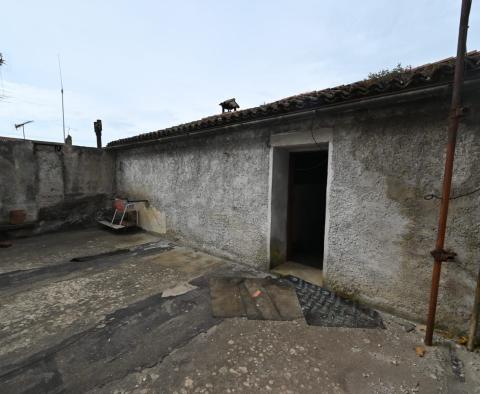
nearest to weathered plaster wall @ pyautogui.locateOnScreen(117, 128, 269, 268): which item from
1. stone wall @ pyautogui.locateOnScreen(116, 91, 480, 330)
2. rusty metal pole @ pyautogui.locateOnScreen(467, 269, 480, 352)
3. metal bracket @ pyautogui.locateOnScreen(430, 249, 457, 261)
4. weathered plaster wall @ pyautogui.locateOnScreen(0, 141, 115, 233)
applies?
stone wall @ pyautogui.locateOnScreen(116, 91, 480, 330)

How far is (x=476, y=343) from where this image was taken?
2.56 metres

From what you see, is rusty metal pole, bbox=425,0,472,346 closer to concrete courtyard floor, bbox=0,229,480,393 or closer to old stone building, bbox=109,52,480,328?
old stone building, bbox=109,52,480,328

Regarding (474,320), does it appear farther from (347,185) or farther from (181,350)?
(181,350)

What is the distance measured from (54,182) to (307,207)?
25.4 feet

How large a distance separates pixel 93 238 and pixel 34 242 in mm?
1430

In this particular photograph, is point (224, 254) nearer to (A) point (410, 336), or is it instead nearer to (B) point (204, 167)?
(B) point (204, 167)

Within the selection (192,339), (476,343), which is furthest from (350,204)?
(192,339)

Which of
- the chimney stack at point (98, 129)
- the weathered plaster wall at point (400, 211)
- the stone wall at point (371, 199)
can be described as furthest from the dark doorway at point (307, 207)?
the chimney stack at point (98, 129)

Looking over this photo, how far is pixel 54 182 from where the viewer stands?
752 cm

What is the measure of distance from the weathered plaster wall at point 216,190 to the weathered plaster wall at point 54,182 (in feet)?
7.58

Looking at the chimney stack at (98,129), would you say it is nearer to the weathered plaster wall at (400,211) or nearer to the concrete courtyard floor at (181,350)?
the concrete courtyard floor at (181,350)

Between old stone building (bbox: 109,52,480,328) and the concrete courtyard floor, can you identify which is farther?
old stone building (bbox: 109,52,480,328)

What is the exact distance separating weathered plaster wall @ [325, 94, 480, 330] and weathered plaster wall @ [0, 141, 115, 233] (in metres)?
8.19

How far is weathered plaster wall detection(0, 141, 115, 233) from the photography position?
263 inches
